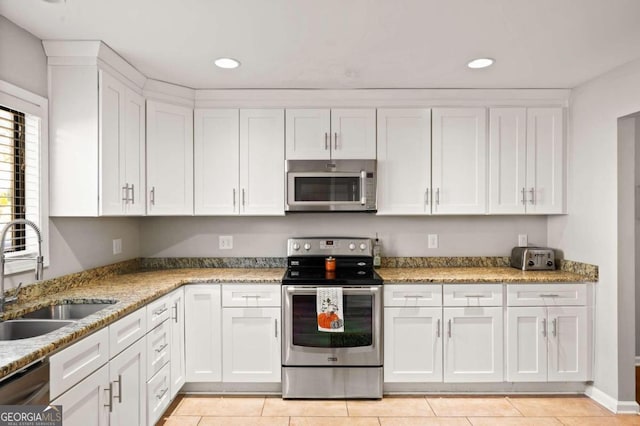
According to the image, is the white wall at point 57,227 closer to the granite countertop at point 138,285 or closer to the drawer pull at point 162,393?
the granite countertop at point 138,285

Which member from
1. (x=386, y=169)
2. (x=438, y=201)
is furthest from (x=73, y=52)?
A: (x=438, y=201)

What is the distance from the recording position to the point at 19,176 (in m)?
2.13

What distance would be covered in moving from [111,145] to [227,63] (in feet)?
2.98

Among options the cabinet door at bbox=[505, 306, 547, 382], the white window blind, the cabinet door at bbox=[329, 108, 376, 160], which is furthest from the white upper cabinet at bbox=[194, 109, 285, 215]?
the cabinet door at bbox=[505, 306, 547, 382]

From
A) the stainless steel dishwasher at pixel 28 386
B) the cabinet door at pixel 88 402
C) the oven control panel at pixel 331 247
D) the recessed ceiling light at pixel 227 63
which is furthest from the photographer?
the oven control panel at pixel 331 247

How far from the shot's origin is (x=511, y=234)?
3451 millimetres

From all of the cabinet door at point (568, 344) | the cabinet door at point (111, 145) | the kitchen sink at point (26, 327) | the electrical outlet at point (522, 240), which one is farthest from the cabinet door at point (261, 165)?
the cabinet door at point (568, 344)

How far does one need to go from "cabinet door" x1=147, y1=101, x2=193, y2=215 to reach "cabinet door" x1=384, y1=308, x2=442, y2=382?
184 cm

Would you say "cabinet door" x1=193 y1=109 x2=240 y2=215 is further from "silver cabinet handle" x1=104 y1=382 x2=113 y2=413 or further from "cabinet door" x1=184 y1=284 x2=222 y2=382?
"silver cabinet handle" x1=104 y1=382 x2=113 y2=413

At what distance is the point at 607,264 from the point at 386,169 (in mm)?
1692

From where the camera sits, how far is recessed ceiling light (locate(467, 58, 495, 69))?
2.51m

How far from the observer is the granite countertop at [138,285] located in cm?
142

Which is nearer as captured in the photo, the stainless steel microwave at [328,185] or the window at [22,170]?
the window at [22,170]

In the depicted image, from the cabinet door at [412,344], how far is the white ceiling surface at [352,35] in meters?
1.74
